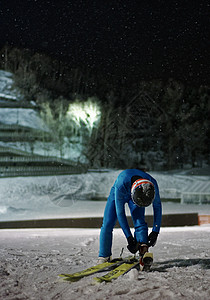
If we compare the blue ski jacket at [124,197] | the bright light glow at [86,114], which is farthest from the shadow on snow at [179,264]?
the bright light glow at [86,114]

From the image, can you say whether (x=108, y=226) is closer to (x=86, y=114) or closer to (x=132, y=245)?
(x=132, y=245)

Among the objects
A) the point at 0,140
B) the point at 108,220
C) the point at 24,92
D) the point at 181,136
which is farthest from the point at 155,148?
the point at 108,220

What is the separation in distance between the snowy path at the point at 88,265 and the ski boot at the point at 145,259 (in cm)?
11

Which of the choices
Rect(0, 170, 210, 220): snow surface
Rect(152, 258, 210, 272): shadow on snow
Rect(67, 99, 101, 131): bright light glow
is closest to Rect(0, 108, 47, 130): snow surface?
Rect(67, 99, 101, 131): bright light glow

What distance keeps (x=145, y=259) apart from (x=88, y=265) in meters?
0.94

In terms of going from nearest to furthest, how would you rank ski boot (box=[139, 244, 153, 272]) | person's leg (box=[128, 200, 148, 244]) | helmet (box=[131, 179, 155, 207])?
helmet (box=[131, 179, 155, 207]) < ski boot (box=[139, 244, 153, 272]) < person's leg (box=[128, 200, 148, 244])

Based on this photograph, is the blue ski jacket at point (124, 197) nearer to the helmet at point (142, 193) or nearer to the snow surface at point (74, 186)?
the helmet at point (142, 193)

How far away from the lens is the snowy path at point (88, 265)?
3875mm

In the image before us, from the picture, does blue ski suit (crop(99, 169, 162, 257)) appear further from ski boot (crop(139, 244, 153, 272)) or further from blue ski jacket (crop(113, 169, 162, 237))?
ski boot (crop(139, 244, 153, 272))

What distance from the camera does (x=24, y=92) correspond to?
7319cm

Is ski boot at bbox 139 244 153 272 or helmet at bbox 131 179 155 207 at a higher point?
helmet at bbox 131 179 155 207

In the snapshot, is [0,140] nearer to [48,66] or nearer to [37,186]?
[37,186]

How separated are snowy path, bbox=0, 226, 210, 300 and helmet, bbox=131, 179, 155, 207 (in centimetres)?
78

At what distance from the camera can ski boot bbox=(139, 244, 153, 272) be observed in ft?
15.6
